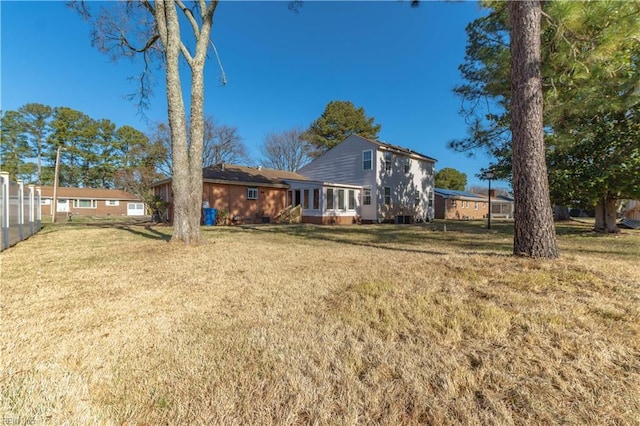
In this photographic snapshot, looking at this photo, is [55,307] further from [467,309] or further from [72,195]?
[72,195]

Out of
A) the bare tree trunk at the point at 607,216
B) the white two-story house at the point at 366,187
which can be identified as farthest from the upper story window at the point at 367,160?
the bare tree trunk at the point at 607,216

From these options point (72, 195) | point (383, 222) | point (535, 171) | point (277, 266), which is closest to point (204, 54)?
point (277, 266)

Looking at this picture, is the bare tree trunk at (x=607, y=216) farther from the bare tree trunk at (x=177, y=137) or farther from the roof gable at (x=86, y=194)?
the roof gable at (x=86, y=194)

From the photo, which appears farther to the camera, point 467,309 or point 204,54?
point 204,54

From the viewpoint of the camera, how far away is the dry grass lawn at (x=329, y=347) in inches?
64.9

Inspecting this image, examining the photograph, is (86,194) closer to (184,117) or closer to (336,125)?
(336,125)

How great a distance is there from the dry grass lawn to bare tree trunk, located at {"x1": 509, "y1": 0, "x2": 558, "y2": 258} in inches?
18.8

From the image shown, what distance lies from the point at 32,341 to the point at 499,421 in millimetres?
3576

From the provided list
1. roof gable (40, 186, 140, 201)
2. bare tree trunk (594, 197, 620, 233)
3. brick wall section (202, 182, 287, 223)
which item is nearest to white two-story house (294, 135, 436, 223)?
brick wall section (202, 182, 287, 223)

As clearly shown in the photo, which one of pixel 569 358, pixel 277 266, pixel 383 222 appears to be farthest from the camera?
pixel 383 222

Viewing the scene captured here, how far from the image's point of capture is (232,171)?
19047 millimetres

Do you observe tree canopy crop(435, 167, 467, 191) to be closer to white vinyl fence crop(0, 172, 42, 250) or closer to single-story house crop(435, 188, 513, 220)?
single-story house crop(435, 188, 513, 220)

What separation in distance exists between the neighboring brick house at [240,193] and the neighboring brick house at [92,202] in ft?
67.5

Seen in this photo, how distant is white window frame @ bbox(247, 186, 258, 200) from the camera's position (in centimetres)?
1798
